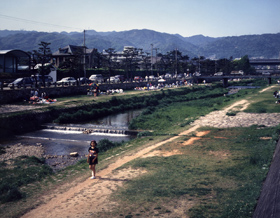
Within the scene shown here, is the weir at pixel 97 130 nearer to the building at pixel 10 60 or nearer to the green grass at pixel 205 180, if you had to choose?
the green grass at pixel 205 180

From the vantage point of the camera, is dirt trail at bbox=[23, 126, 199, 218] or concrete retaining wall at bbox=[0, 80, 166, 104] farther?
concrete retaining wall at bbox=[0, 80, 166, 104]

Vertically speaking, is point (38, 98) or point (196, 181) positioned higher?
point (38, 98)

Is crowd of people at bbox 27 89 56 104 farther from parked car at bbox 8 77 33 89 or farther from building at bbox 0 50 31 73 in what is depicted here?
building at bbox 0 50 31 73

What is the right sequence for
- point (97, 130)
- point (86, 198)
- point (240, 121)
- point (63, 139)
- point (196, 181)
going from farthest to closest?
1. point (97, 130)
2. point (240, 121)
3. point (63, 139)
4. point (196, 181)
5. point (86, 198)

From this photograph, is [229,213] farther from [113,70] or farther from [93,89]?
[113,70]

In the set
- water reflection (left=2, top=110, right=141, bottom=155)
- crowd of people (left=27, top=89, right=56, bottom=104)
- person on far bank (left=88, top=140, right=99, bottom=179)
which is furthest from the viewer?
crowd of people (left=27, top=89, right=56, bottom=104)

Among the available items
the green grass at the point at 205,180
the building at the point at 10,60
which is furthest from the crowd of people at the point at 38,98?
the green grass at the point at 205,180

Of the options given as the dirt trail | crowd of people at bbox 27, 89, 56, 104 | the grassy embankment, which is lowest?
the dirt trail

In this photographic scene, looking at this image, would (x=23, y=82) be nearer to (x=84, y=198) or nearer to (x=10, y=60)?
(x=10, y=60)

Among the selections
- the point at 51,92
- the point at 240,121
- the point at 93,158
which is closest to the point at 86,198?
the point at 93,158

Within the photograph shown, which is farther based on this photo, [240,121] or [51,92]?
[51,92]

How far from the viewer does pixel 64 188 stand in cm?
1345

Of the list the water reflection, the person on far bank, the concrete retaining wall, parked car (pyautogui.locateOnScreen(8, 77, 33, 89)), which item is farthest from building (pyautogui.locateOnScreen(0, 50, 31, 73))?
the person on far bank

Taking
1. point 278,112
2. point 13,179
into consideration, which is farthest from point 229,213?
point 278,112
